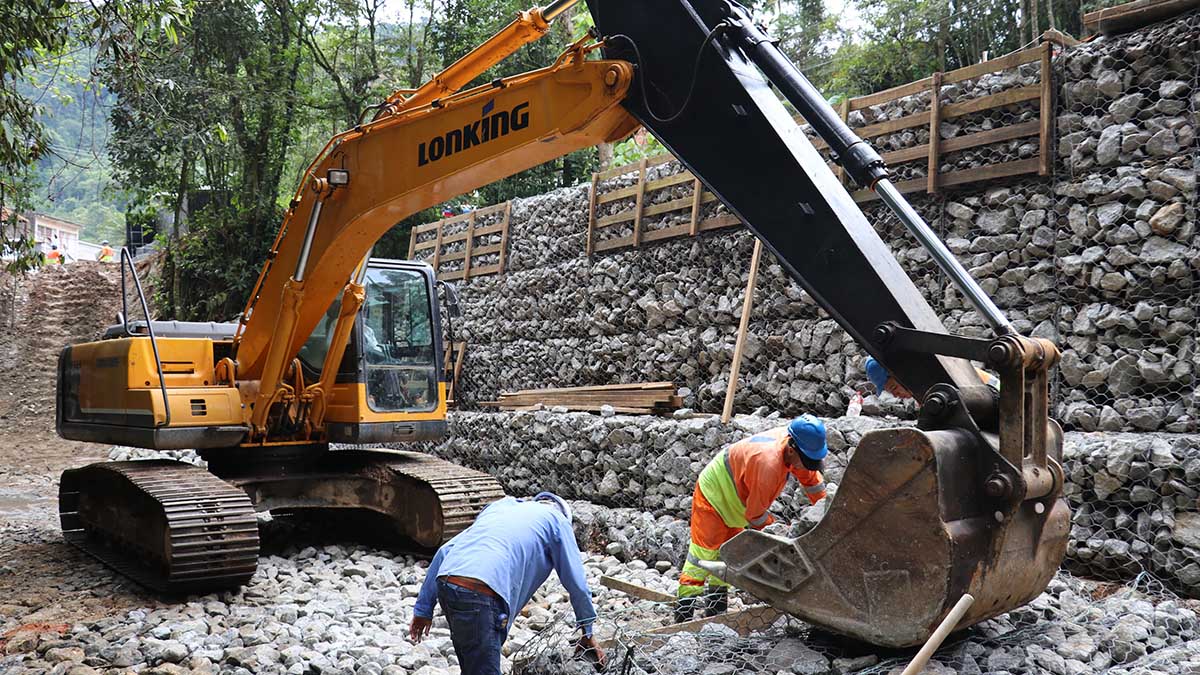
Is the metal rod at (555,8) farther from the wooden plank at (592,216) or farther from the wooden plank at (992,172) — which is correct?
the wooden plank at (592,216)

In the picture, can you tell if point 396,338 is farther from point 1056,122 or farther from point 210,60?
point 210,60

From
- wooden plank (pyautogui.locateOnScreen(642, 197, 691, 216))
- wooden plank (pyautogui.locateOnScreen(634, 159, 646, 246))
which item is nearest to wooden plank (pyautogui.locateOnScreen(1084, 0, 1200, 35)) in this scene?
wooden plank (pyautogui.locateOnScreen(642, 197, 691, 216))

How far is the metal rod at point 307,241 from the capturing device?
637 centimetres

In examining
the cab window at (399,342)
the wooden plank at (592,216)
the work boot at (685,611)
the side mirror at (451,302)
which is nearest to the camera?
the work boot at (685,611)

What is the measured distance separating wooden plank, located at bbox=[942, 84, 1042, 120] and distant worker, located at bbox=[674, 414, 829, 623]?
3802 mm

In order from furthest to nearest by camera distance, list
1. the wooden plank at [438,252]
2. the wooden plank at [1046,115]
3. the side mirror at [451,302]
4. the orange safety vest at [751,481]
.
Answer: the wooden plank at [438,252]
the side mirror at [451,302]
the wooden plank at [1046,115]
the orange safety vest at [751,481]

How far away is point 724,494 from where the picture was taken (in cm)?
491

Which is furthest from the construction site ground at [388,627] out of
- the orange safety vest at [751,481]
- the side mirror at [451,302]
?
the side mirror at [451,302]

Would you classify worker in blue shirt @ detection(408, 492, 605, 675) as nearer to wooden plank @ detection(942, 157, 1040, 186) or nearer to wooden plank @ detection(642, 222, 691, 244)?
wooden plank @ detection(942, 157, 1040, 186)

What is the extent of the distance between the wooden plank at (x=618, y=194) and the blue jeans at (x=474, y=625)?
25.7 feet

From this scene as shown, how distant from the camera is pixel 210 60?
17.7m

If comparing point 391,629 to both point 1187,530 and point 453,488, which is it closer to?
point 453,488

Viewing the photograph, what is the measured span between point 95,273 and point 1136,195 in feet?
78.7

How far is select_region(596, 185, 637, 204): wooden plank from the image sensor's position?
1091 centimetres
